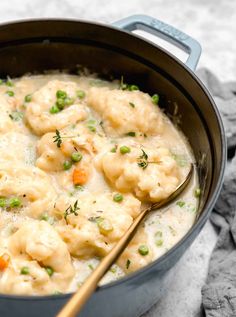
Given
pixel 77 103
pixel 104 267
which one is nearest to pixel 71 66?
pixel 77 103

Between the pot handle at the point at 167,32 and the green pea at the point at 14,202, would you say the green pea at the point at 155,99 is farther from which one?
the green pea at the point at 14,202

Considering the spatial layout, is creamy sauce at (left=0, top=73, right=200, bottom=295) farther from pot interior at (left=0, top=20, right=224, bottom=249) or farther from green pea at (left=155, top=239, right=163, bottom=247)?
pot interior at (left=0, top=20, right=224, bottom=249)

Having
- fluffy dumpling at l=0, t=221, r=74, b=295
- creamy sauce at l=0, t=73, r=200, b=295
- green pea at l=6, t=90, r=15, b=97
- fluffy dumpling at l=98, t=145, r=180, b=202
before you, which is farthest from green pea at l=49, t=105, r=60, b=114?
fluffy dumpling at l=0, t=221, r=74, b=295

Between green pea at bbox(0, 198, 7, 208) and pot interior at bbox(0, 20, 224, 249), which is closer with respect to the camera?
green pea at bbox(0, 198, 7, 208)

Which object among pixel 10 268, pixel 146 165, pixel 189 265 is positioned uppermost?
pixel 146 165

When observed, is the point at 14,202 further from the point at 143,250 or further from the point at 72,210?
the point at 143,250

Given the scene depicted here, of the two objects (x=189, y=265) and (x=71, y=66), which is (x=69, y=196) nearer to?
(x=189, y=265)

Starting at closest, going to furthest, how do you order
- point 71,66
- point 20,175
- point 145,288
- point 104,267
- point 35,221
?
point 104,267
point 145,288
point 35,221
point 20,175
point 71,66

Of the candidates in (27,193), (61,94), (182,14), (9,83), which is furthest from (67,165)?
(182,14)
